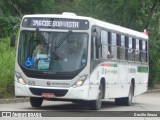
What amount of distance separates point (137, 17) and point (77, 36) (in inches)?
793

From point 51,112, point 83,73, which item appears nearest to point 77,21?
Answer: point 83,73

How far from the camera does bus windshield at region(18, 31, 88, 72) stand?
1884cm

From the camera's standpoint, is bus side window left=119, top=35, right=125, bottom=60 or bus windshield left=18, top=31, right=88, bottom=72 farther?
bus side window left=119, top=35, right=125, bottom=60

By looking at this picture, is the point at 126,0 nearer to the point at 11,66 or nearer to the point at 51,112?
the point at 11,66

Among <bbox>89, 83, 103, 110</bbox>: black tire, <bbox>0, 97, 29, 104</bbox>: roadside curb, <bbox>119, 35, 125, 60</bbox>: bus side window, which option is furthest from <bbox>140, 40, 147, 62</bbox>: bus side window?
<bbox>89, 83, 103, 110</bbox>: black tire

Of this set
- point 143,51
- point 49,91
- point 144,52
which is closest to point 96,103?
point 49,91

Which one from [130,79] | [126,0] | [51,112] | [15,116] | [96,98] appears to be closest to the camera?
[15,116]

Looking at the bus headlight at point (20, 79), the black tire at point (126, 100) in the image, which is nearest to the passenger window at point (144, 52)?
the black tire at point (126, 100)

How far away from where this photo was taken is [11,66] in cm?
2561

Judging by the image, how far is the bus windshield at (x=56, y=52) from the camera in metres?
18.8

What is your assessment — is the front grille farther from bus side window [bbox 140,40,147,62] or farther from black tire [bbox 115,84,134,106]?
bus side window [bbox 140,40,147,62]

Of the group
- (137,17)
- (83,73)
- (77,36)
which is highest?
(137,17)

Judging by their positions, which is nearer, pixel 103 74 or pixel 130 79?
pixel 103 74

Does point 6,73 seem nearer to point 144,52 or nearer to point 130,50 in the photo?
point 130,50
